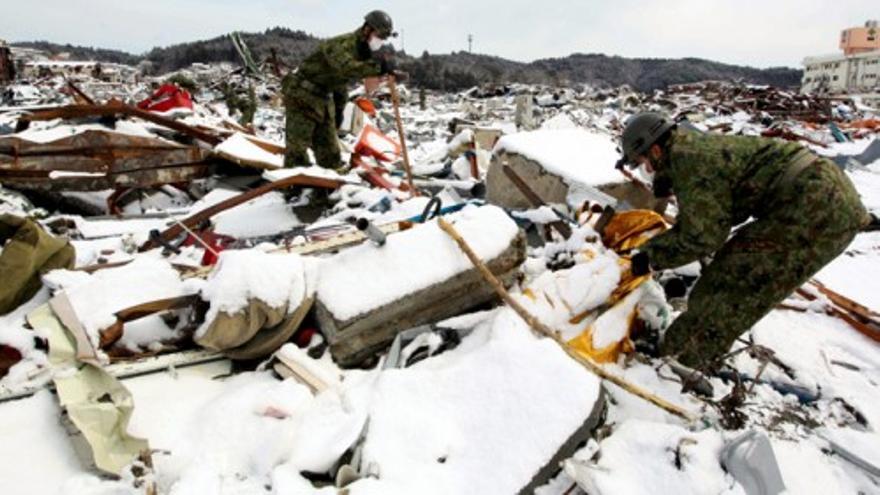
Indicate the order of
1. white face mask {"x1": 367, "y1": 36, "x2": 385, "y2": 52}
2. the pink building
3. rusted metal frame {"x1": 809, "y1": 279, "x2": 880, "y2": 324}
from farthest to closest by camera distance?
1. the pink building
2. white face mask {"x1": 367, "y1": 36, "x2": 385, "y2": 52}
3. rusted metal frame {"x1": 809, "y1": 279, "x2": 880, "y2": 324}

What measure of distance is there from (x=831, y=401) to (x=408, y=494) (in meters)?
2.27

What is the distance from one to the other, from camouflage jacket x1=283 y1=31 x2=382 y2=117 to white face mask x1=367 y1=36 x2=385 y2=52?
48 millimetres

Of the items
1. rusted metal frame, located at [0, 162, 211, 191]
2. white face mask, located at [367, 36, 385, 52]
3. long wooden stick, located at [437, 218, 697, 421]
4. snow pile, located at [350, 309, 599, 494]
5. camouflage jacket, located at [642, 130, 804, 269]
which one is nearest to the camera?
snow pile, located at [350, 309, 599, 494]

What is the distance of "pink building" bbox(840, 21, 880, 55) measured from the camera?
41062 millimetres

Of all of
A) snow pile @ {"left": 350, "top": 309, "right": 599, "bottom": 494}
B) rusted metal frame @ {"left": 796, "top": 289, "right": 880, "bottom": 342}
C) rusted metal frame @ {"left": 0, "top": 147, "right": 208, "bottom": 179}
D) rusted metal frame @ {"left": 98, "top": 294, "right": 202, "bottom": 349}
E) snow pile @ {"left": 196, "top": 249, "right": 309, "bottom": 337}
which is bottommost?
rusted metal frame @ {"left": 796, "top": 289, "right": 880, "bottom": 342}

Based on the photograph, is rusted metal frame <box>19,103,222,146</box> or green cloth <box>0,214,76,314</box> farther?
rusted metal frame <box>19,103,222,146</box>

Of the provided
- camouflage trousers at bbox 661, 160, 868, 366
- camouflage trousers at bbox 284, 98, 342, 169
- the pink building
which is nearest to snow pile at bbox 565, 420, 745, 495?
camouflage trousers at bbox 661, 160, 868, 366

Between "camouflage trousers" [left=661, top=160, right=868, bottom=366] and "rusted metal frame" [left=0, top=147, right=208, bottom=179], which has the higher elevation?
"rusted metal frame" [left=0, top=147, right=208, bottom=179]

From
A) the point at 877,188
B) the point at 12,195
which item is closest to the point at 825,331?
the point at 877,188

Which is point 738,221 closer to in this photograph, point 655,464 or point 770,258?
point 770,258

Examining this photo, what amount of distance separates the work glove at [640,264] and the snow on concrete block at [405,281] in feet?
1.93

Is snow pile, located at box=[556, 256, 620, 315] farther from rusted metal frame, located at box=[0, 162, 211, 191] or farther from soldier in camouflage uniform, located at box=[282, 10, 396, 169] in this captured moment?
rusted metal frame, located at box=[0, 162, 211, 191]

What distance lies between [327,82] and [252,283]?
3.27 m

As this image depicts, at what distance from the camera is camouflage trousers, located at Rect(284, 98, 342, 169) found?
5258 millimetres
